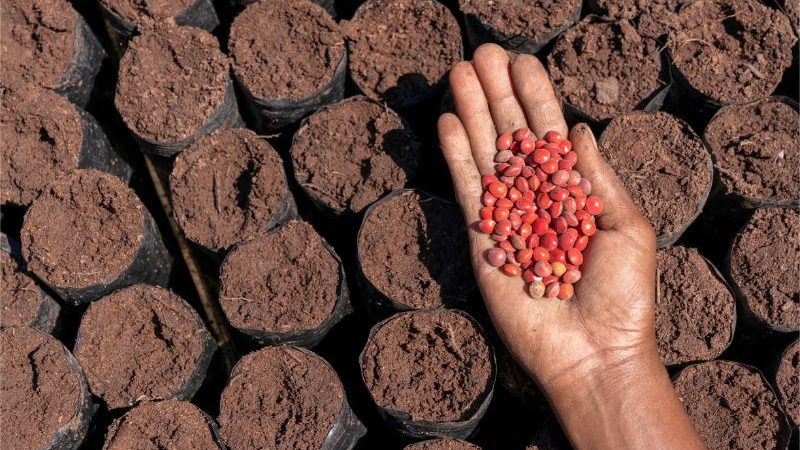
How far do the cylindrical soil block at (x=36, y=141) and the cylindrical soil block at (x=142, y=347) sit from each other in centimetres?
69

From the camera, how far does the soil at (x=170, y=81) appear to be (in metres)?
3.09

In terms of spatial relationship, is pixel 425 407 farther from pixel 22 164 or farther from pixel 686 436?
pixel 22 164

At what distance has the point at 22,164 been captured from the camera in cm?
313

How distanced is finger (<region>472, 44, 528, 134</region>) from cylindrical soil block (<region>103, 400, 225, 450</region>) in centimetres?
161

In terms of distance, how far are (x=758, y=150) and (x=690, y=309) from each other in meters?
0.72

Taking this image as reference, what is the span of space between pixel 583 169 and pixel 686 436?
3.33ft

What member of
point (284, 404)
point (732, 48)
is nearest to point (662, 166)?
point (732, 48)

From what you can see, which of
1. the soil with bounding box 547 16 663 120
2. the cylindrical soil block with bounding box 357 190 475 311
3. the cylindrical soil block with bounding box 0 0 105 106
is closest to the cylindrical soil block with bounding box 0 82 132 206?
the cylindrical soil block with bounding box 0 0 105 106

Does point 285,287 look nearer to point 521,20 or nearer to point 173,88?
point 173,88

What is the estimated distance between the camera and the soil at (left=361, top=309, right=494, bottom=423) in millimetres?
2531

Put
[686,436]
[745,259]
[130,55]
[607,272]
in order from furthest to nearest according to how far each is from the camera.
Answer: [130,55], [745,259], [607,272], [686,436]

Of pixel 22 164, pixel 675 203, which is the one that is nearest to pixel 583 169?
Answer: pixel 675 203

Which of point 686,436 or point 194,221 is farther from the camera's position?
point 194,221

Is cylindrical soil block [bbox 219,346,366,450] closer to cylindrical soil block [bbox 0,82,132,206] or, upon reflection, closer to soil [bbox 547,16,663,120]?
cylindrical soil block [bbox 0,82,132,206]
